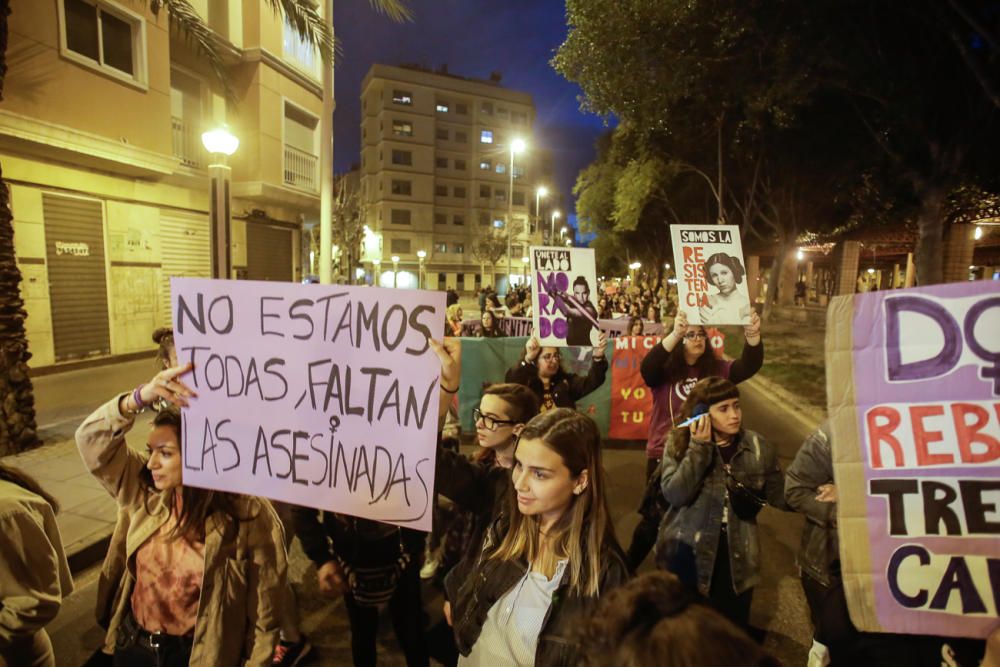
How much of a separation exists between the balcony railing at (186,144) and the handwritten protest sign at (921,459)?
55.6 feet

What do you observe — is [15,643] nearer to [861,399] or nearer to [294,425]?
[294,425]

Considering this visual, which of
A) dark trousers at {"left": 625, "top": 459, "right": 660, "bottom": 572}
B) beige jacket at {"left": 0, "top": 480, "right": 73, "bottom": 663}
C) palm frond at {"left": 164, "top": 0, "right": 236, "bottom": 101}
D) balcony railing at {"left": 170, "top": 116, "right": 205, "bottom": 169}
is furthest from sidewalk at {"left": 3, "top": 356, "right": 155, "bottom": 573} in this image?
balcony railing at {"left": 170, "top": 116, "right": 205, "bottom": 169}

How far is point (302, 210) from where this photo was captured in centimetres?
1995

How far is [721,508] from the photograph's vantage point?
274 cm

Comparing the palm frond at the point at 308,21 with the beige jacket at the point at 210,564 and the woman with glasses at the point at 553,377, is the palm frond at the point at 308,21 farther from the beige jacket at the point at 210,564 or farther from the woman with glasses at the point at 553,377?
the beige jacket at the point at 210,564

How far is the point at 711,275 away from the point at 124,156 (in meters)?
12.8

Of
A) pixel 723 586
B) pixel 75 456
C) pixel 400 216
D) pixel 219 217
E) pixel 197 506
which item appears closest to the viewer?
pixel 197 506

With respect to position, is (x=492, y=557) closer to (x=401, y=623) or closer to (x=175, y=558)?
(x=401, y=623)

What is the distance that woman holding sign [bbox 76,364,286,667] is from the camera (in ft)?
7.01

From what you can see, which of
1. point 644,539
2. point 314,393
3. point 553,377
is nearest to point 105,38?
point 553,377

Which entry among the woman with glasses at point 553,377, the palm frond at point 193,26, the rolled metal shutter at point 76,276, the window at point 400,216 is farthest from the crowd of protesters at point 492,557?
the window at point 400,216

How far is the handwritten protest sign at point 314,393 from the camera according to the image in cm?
211

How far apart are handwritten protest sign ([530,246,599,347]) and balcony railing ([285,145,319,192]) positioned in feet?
50.0

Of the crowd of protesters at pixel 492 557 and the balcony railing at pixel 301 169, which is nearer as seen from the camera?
the crowd of protesters at pixel 492 557
